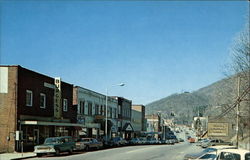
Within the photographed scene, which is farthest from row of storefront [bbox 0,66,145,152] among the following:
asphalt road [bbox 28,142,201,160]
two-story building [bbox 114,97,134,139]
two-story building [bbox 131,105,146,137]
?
two-story building [bbox 131,105,146,137]

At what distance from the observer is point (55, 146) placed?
32.1 m

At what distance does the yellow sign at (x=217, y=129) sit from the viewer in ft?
101

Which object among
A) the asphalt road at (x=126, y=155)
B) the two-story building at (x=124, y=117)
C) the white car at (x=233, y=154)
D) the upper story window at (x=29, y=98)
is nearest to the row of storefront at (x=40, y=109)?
the upper story window at (x=29, y=98)

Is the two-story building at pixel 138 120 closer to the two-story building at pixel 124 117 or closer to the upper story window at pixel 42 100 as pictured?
the two-story building at pixel 124 117

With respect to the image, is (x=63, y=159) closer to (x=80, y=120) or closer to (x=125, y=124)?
(x=80, y=120)

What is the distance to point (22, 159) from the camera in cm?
2927

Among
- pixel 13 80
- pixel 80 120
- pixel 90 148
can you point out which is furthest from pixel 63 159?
pixel 80 120

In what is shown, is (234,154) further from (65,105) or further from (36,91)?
(65,105)

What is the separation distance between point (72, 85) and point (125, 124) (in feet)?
103

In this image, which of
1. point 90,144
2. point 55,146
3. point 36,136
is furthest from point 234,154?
point 90,144

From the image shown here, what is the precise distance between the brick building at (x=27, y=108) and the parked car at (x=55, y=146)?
208 centimetres

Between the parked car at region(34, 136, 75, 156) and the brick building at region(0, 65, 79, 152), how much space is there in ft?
6.83

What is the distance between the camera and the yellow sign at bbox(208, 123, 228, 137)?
101 ft

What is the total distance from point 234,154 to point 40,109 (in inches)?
1162
